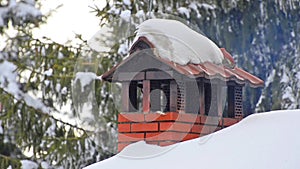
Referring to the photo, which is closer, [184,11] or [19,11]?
[184,11]

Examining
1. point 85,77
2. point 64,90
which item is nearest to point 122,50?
point 64,90

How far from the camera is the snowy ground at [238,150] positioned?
2.42 m

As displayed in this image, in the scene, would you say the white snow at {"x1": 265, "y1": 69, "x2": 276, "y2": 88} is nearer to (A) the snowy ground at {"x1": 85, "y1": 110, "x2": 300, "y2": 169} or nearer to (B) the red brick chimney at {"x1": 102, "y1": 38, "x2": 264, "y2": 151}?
(B) the red brick chimney at {"x1": 102, "y1": 38, "x2": 264, "y2": 151}

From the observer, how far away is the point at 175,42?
3170 millimetres

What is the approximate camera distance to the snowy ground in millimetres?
2416

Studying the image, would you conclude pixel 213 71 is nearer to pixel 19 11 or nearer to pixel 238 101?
pixel 238 101

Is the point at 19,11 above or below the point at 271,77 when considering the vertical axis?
above

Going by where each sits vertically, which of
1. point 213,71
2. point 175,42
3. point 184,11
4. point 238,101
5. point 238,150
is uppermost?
point 184,11

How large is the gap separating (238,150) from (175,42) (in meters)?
→ 0.80

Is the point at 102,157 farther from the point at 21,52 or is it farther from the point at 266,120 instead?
the point at 266,120

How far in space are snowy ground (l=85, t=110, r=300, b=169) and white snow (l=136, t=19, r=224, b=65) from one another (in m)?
0.48

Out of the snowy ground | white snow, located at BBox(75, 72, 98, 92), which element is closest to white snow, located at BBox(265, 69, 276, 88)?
white snow, located at BBox(75, 72, 98, 92)

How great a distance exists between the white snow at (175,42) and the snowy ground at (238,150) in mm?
485

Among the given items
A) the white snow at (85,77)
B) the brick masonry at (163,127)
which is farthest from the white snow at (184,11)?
the brick masonry at (163,127)
